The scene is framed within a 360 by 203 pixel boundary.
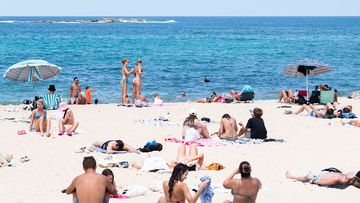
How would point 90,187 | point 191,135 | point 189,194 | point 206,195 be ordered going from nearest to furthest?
point 90,187 < point 189,194 < point 206,195 < point 191,135

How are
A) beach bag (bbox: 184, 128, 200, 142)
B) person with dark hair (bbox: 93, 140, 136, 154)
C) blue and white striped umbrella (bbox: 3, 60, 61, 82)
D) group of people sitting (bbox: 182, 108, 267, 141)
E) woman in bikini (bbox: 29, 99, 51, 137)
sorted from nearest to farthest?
person with dark hair (bbox: 93, 140, 136, 154) → beach bag (bbox: 184, 128, 200, 142) → group of people sitting (bbox: 182, 108, 267, 141) → woman in bikini (bbox: 29, 99, 51, 137) → blue and white striped umbrella (bbox: 3, 60, 61, 82)

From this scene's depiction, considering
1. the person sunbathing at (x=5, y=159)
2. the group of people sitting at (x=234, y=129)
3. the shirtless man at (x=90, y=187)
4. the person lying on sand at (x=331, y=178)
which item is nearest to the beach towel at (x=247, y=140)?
the group of people sitting at (x=234, y=129)

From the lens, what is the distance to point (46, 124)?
15.9m

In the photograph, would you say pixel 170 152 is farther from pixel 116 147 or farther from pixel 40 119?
pixel 40 119

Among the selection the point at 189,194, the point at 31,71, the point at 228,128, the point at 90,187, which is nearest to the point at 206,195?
the point at 189,194

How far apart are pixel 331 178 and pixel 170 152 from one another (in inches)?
159

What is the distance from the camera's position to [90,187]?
792 centimetres

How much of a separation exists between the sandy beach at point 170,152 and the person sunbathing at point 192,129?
0.33 metres

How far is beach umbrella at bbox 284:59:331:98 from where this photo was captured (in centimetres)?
2352

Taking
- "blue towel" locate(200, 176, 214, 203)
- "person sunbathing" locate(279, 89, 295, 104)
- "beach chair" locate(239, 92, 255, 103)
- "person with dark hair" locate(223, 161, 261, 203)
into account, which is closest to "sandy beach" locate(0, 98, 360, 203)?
"blue towel" locate(200, 176, 214, 203)

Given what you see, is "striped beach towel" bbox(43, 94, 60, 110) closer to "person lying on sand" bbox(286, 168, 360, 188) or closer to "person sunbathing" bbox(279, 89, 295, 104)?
"person sunbathing" bbox(279, 89, 295, 104)

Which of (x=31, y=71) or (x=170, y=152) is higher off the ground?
(x=31, y=71)

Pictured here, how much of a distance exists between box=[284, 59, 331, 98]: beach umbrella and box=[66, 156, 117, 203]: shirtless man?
1636 cm

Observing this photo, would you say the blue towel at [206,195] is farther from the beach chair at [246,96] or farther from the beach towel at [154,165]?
Result: the beach chair at [246,96]
